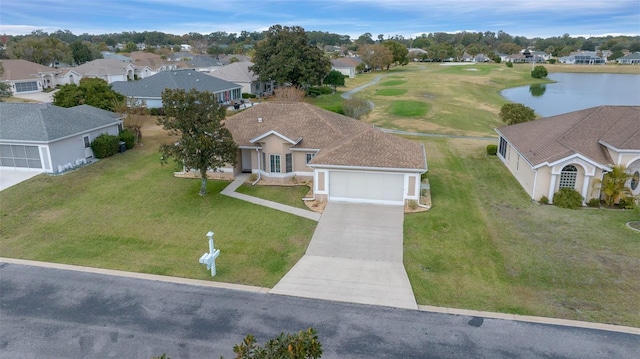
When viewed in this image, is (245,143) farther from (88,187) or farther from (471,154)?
(471,154)

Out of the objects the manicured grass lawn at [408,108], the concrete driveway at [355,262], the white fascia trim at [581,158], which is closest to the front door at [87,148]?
the concrete driveway at [355,262]

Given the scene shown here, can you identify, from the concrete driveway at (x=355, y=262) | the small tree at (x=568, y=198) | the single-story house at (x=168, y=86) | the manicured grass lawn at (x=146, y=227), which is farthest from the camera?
the single-story house at (x=168, y=86)

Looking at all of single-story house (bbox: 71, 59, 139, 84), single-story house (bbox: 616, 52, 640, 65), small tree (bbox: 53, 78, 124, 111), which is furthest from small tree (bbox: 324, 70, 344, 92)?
single-story house (bbox: 616, 52, 640, 65)

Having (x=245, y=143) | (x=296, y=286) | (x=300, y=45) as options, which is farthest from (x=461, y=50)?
(x=296, y=286)

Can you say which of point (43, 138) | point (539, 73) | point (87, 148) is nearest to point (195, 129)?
point (43, 138)

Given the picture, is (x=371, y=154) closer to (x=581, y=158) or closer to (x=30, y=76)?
(x=581, y=158)

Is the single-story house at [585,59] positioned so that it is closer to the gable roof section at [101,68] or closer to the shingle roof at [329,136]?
the gable roof section at [101,68]
